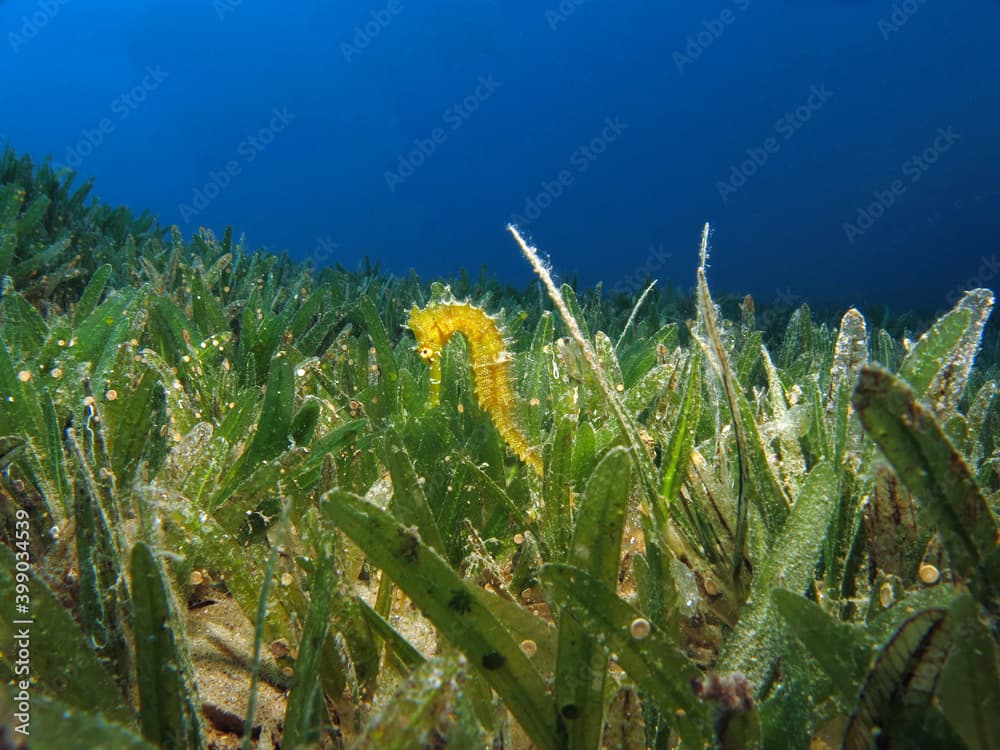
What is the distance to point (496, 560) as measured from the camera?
118 centimetres

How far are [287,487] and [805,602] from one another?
94 cm

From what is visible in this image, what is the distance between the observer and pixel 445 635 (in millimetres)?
698

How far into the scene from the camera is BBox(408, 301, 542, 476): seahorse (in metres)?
1.42

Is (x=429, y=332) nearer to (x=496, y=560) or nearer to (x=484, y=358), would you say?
(x=484, y=358)

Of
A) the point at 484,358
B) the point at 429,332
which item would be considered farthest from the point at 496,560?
the point at 429,332

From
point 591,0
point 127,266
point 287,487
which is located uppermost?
point 591,0

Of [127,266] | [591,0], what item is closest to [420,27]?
[591,0]

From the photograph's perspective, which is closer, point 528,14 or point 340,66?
point 528,14

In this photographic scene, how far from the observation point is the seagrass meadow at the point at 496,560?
609 millimetres

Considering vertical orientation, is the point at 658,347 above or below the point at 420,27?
below

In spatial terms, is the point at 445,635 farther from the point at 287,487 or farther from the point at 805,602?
the point at 287,487

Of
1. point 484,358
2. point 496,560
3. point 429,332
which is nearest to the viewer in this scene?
point 496,560

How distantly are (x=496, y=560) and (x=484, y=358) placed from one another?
1.67 ft

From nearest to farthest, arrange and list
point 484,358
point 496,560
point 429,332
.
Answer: point 496,560 → point 484,358 → point 429,332
